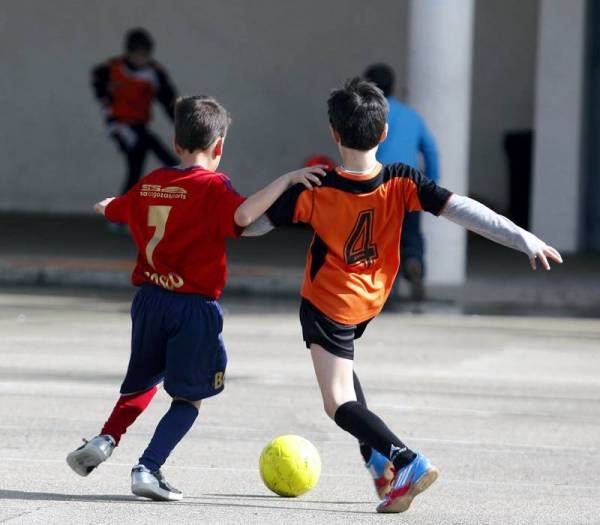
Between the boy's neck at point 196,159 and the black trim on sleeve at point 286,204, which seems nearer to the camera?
the black trim on sleeve at point 286,204

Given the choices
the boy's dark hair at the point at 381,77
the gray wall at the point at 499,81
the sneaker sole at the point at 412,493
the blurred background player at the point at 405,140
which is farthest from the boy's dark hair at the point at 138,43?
the sneaker sole at the point at 412,493

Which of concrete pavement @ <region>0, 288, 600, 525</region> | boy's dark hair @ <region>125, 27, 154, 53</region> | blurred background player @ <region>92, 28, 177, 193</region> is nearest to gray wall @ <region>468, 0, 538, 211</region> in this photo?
blurred background player @ <region>92, 28, 177, 193</region>

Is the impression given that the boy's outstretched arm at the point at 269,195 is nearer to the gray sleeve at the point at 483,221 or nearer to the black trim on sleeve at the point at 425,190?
the black trim on sleeve at the point at 425,190

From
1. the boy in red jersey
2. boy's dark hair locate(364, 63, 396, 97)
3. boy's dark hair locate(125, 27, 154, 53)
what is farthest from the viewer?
boy's dark hair locate(125, 27, 154, 53)

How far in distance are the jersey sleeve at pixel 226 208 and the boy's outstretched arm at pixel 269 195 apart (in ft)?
0.19

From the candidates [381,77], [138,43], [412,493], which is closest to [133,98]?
[138,43]

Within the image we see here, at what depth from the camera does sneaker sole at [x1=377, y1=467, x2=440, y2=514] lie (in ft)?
19.2

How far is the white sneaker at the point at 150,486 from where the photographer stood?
20.0ft

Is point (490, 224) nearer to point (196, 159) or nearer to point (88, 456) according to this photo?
point (196, 159)

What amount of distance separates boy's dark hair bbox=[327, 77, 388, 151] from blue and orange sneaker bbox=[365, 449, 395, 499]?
1200mm

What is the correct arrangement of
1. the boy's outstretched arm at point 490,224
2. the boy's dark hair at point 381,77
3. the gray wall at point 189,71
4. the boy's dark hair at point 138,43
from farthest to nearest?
the gray wall at point 189,71 → the boy's dark hair at point 138,43 → the boy's dark hair at point 381,77 → the boy's outstretched arm at point 490,224

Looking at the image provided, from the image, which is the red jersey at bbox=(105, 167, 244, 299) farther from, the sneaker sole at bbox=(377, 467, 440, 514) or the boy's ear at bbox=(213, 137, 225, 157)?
the sneaker sole at bbox=(377, 467, 440, 514)

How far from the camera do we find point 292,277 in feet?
48.4

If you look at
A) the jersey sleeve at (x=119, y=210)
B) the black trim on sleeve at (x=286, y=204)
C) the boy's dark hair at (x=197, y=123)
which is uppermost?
the boy's dark hair at (x=197, y=123)
